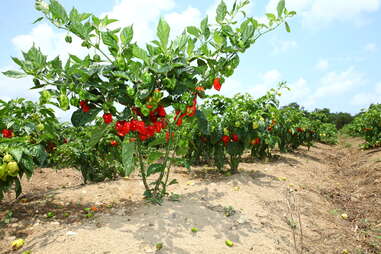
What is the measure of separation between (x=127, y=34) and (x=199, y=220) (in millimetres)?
1845

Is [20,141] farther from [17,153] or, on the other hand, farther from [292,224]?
[292,224]

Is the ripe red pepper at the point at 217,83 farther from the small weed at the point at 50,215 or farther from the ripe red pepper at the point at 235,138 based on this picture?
the small weed at the point at 50,215

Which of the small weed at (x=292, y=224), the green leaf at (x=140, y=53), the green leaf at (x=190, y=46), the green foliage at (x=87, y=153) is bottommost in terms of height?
the small weed at (x=292, y=224)

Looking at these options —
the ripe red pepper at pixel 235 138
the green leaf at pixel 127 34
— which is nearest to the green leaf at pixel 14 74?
the green leaf at pixel 127 34

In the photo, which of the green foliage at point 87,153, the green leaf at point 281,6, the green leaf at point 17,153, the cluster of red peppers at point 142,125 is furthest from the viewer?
the green foliage at point 87,153

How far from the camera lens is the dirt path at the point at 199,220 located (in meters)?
2.06

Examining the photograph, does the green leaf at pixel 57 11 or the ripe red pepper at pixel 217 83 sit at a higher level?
the green leaf at pixel 57 11

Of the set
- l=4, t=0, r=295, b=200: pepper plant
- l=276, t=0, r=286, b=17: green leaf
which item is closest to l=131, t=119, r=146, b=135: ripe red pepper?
l=4, t=0, r=295, b=200: pepper plant

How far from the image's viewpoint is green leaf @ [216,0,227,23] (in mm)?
2262

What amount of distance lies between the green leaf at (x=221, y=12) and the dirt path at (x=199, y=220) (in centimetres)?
166

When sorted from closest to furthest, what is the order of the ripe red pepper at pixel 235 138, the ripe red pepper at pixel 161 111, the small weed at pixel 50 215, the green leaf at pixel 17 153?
the green leaf at pixel 17 153
the ripe red pepper at pixel 161 111
the small weed at pixel 50 215
the ripe red pepper at pixel 235 138

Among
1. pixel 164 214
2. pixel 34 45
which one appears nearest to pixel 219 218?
pixel 164 214

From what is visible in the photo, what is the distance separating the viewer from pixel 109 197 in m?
3.34

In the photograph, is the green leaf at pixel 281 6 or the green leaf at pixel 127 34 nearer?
the green leaf at pixel 127 34
